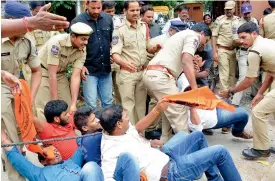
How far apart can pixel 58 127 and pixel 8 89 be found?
659 mm

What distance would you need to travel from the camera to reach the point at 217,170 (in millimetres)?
3246

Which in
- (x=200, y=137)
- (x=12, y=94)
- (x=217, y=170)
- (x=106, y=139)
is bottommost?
(x=217, y=170)

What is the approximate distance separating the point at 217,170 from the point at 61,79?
207 centimetres

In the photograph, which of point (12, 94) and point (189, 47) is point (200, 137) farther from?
point (12, 94)

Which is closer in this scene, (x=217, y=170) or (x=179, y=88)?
(x=217, y=170)

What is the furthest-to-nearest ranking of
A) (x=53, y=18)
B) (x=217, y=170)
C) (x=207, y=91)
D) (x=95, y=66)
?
(x=95, y=66), (x=207, y=91), (x=217, y=170), (x=53, y=18)

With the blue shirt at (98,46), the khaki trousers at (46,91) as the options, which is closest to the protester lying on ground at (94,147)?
the khaki trousers at (46,91)

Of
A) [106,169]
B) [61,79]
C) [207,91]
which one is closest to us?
[106,169]

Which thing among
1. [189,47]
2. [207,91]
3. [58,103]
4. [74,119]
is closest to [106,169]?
[74,119]

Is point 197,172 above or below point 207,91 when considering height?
below

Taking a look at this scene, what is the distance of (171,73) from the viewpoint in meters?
4.16

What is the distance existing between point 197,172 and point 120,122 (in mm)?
736

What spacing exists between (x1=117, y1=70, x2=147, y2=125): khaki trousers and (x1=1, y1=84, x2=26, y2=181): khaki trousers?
1852 mm

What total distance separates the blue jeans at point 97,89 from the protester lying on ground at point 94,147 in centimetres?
116
